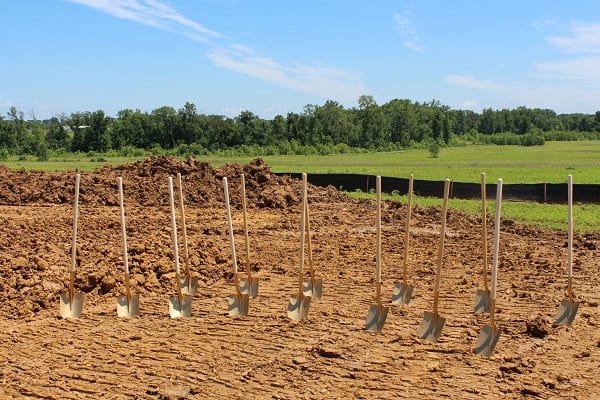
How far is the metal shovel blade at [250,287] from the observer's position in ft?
24.4

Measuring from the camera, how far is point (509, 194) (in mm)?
21000

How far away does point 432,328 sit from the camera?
609cm

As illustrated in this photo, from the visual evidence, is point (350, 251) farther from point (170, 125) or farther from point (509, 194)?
point (170, 125)

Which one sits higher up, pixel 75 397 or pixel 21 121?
pixel 21 121

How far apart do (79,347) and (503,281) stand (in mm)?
6360

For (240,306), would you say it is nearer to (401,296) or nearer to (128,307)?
(128,307)

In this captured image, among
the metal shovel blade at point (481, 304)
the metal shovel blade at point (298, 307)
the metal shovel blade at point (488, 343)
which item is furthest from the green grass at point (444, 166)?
the metal shovel blade at point (488, 343)

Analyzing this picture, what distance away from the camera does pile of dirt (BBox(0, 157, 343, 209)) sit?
1777cm

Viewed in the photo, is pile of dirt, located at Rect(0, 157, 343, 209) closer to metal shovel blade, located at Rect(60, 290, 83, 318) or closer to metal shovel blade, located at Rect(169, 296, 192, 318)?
metal shovel blade, located at Rect(60, 290, 83, 318)

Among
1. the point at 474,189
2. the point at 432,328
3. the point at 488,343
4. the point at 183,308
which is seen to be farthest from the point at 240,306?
the point at 474,189

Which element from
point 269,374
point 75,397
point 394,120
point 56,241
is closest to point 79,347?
point 75,397

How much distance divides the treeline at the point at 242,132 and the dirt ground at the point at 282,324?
4850 centimetres

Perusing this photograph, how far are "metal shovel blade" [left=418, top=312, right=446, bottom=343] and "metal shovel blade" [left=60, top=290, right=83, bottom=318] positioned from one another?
3938 millimetres

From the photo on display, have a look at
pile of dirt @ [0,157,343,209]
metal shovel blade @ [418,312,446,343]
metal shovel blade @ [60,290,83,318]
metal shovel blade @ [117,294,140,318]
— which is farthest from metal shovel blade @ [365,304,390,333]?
pile of dirt @ [0,157,343,209]
